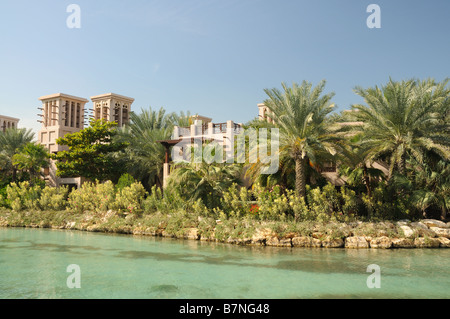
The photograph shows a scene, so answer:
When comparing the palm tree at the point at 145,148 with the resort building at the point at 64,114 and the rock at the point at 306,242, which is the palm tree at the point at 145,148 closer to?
the resort building at the point at 64,114

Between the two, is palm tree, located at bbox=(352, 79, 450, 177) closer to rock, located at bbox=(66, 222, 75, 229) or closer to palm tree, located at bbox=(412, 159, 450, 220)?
palm tree, located at bbox=(412, 159, 450, 220)

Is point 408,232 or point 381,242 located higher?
point 408,232

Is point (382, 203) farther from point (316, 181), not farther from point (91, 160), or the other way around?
point (91, 160)

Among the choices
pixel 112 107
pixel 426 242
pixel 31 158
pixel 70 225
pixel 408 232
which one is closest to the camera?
pixel 426 242

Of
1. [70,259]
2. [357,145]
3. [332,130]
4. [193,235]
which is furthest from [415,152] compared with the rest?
[70,259]

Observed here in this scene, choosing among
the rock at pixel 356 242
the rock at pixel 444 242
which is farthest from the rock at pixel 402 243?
the rock at pixel 444 242

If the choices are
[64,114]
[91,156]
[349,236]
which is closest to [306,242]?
[349,236]

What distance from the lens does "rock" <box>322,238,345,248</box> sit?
16.7m

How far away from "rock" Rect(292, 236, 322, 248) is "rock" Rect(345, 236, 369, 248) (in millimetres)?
1158

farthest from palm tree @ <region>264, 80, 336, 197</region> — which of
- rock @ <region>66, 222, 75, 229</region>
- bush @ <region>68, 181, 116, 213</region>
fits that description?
rock @ <region>66, 222, 75, 229</region>

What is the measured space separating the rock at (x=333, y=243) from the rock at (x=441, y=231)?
162 inches

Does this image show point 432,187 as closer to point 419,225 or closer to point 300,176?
point 419,225

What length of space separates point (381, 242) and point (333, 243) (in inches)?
77.7

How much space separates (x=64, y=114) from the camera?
134 feet
